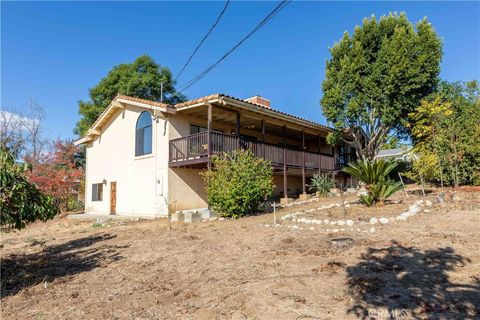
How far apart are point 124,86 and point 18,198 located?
2338cm

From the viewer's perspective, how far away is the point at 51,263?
6965 millimetres

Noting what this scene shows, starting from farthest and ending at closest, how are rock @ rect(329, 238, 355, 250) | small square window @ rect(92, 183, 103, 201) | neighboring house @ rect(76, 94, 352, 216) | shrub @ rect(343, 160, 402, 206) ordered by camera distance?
small square window @ rect(92, 183, 103, 201), neighboring house @ rect(76, 94, 352, 216), shrub @ rect(343, 160, 402, 206), rock @ rect(329, 238, 355, 250)

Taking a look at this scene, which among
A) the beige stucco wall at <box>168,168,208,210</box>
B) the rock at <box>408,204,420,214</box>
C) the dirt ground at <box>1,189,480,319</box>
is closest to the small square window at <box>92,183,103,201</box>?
the beige stucco wall at <box>168,168,208,210</box>

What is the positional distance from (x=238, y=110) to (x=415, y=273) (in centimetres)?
1101

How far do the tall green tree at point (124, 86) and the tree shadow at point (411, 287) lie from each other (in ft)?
82.0

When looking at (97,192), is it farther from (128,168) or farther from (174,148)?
(174,148)

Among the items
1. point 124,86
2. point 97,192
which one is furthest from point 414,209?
point 124,86

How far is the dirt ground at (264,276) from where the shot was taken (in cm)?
376

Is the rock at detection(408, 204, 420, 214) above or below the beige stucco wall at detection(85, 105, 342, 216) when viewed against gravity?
below

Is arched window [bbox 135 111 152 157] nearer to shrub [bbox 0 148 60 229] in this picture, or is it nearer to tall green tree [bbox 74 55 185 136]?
shrub [bbox 0 148 60 229]

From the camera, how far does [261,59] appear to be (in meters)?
13.5

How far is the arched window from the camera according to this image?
16.0 m

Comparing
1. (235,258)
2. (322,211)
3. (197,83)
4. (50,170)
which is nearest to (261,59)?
(197,83)

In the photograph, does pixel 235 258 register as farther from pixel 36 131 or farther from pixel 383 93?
pixel 36 131
